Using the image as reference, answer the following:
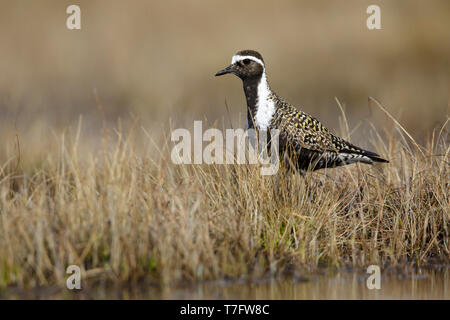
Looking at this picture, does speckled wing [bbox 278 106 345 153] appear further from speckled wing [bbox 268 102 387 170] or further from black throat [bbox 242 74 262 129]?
black throat [bbox 242 74 262 129]

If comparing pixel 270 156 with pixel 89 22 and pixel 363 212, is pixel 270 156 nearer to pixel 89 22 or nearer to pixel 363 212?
pixel 363 212

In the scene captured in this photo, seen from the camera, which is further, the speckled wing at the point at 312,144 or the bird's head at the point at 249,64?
the bird's head at the point at 249,64

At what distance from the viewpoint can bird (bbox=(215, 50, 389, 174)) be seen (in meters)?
7.70

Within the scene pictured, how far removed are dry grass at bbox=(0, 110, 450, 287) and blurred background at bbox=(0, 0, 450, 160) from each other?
5352 mm

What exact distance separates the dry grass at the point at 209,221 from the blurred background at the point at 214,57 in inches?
211

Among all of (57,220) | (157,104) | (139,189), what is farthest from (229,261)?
(157,104)

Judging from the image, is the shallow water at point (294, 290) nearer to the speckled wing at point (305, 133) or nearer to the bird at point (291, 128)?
the bird at point (291, 128)

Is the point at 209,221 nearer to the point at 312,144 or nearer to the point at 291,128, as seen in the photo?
the point at 291,128

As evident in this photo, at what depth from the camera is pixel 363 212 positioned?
7.13 m

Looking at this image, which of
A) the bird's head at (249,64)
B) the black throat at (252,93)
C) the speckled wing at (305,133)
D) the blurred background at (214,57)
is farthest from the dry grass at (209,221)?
the blurred background at (214,57)

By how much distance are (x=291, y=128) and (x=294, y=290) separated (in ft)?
7.57

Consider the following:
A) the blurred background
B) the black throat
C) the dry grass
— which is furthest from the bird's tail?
the blurred background

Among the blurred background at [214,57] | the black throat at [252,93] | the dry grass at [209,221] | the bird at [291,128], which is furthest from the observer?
the blurred background at [214,57]

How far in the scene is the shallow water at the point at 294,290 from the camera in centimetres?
559
